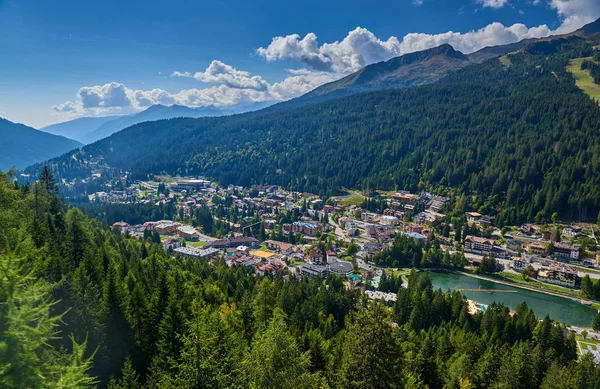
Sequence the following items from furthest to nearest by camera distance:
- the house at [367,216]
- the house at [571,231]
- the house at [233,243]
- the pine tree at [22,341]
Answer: the house at [367,216]
the house at [233,243]
the house at [571,231]
the pine tree at [22,341]

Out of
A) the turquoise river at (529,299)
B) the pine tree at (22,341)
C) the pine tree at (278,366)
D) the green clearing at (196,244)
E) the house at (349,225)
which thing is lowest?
the turquoise river at (529,299)

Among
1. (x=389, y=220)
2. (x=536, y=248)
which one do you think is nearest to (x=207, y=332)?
(x=536, y=248)

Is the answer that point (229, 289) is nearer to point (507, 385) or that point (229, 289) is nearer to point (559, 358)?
point (507, 385)

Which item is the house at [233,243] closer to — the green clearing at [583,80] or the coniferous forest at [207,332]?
the coniferous forest at [207,332]

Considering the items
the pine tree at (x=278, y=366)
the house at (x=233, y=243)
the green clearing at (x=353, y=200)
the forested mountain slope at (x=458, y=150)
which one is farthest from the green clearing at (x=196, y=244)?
the pine tree at (x=278, y=366)

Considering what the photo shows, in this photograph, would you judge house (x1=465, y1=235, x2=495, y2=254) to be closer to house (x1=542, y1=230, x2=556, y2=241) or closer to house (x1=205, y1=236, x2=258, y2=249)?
house (x1=542, y1=230, x2=556, y2=241)

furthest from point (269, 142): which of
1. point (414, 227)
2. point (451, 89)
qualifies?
point (414, 227)
